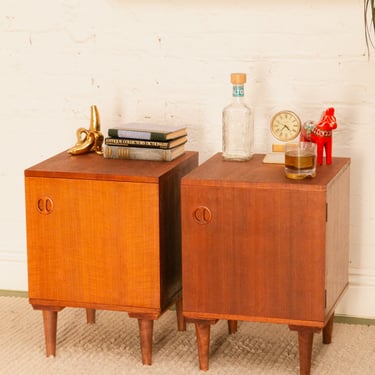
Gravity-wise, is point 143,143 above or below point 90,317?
above

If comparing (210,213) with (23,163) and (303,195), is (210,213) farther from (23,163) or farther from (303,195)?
(23,163)

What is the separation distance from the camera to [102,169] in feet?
8.68

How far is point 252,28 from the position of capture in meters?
2.95

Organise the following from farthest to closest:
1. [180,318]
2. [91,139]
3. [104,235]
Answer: [180,318] < [91,139] < [104,235]

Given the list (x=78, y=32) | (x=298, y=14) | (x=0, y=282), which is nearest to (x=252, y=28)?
(x=298, y=14)

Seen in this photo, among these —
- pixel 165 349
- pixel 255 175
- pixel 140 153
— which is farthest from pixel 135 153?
pixel 165 349

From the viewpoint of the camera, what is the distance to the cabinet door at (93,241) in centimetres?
260

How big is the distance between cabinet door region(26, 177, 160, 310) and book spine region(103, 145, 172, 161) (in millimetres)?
195

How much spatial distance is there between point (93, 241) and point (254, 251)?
1.54ft

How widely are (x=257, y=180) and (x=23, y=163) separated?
108 centimetres

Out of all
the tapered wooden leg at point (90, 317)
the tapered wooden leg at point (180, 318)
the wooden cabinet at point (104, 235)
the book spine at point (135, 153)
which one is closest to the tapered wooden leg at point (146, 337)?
the wooden cabinet at point (104, 235)

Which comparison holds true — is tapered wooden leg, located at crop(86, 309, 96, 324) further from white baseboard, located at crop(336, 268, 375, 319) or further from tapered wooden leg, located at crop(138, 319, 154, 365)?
white baseboard, located at crop(336, 268, 375, 319)

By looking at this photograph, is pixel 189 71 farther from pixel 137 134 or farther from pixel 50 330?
pixel 50 330

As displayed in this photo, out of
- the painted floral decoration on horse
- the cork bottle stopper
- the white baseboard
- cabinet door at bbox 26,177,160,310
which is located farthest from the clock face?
the white baseboard
